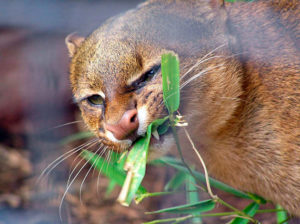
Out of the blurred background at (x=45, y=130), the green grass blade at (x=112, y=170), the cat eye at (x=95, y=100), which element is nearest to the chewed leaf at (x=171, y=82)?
the cat eye at (x=95, y=100)

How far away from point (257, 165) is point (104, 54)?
0.97m

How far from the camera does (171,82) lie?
189 cm

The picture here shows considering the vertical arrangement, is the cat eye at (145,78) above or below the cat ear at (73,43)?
below

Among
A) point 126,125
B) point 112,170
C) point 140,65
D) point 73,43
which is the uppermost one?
point 73,43

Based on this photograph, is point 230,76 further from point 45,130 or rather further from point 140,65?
point 45,130

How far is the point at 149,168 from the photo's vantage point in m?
4.34

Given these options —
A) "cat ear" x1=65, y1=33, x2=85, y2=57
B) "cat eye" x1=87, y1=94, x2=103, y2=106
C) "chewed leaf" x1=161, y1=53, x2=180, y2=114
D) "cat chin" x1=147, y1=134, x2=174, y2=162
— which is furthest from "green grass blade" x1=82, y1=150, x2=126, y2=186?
"chewed leaf" x1=161, y1=53, x2=180, y2=114

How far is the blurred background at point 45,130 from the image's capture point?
11.7ft

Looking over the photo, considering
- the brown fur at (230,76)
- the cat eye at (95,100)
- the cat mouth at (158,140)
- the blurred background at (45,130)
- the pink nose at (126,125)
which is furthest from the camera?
the blurred background at (45,130)

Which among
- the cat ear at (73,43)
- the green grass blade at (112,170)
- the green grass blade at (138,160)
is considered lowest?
the green grass blade at (112,170)

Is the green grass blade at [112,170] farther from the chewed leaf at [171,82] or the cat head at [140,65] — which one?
the chewed leaf at [171,82]

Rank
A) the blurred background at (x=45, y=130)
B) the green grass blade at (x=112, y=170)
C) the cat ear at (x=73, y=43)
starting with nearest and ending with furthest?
the green grass blade at (x=112, y=170) < the cat ear at (x=73, y=43) < the blurred background at (x=45, y=130)

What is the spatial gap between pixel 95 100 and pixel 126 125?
53 centimetres

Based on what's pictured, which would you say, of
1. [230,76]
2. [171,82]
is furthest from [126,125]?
[230,76]
